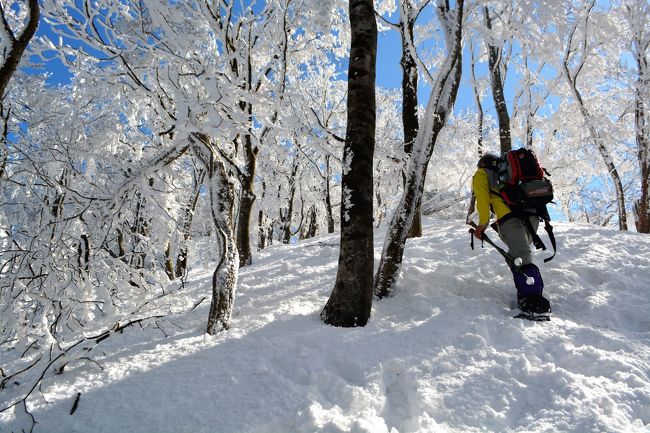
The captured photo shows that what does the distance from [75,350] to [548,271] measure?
537 centimetres

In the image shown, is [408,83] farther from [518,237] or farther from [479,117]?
[479,117]

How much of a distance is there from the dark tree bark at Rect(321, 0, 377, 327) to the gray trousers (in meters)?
1.77

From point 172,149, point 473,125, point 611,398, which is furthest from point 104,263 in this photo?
point 473,125

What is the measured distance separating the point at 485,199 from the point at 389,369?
2539 millimetres

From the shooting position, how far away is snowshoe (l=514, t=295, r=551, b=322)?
363 centimetres

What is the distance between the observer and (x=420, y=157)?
4520mm

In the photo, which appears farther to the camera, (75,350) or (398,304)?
(398,304)

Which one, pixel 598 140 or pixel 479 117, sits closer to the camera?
pixel 598 140

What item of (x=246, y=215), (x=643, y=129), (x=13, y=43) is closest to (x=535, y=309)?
(x=13, y=43)

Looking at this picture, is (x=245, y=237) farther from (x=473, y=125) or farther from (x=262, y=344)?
(x=473, y=125)

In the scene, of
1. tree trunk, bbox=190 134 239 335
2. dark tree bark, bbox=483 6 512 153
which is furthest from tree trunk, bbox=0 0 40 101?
dark tree bark, bbox=483 6 512 153

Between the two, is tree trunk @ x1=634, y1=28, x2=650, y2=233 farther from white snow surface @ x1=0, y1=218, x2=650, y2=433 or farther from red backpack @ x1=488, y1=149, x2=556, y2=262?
red backpack @ x1=488, y1=149, x2=556, y2=262

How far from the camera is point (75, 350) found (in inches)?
112

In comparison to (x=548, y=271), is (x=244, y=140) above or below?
above
